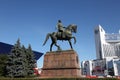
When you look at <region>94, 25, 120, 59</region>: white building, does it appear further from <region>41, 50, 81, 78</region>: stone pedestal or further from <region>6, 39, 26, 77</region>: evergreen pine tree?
<region>41, 50, 81, 78</region>: stone pedestal

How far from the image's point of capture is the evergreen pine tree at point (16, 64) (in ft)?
84.2

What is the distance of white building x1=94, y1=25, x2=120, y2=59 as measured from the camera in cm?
16462

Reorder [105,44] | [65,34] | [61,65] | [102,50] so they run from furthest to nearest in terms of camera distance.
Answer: [105,44] → [102,50] → [65,34] → [61,65]

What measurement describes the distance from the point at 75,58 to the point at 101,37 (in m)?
A: 153

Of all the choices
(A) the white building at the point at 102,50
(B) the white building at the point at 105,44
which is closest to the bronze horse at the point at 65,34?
(A) the white building at the point at 102,50

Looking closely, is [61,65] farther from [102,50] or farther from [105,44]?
[105,44]

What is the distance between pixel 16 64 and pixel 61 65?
10.2 meters

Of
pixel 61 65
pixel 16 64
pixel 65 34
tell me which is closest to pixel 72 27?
pixel 65 34

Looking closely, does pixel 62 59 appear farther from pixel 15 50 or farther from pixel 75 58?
pixel 15 50

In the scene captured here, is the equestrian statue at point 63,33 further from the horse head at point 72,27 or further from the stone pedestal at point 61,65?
the stone pedestal at point 61,65

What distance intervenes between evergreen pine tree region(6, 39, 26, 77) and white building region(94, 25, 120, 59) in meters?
142

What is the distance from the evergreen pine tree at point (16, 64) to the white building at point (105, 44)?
142 meters

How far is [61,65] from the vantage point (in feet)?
58.3

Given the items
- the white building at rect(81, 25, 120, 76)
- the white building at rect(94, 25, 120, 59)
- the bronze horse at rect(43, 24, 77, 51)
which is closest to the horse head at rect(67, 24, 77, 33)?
the bronze horse at rect(43, 24, 77, 51)
